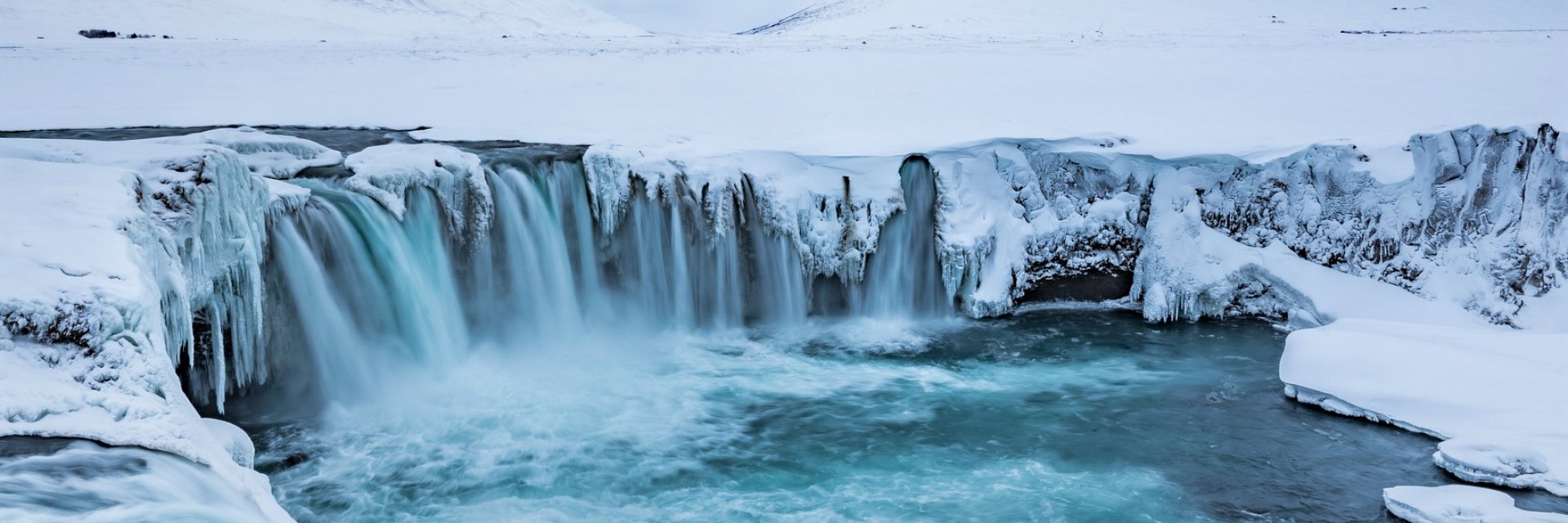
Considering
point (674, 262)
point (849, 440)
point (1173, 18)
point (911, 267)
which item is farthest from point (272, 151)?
point (1173, 18)

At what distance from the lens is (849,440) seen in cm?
679

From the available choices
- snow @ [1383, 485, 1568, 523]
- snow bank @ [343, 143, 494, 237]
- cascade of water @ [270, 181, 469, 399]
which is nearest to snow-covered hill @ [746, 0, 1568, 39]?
snow bank @ [343, 143, 494, 237]

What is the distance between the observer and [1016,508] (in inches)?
224

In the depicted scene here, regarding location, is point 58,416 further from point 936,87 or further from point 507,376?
point 936,87

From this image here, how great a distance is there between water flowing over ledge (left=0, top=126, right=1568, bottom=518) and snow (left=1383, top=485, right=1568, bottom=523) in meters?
3.81

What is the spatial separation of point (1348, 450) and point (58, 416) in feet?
22.3

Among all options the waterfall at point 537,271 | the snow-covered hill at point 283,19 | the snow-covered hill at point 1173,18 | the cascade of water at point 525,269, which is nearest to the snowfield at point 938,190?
the waterfall at point 537,271

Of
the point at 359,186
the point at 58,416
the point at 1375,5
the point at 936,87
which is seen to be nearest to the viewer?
the point at 58,416

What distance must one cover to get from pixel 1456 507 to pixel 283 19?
1356 inches

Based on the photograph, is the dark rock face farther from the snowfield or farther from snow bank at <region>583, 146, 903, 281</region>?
snow bank at <region>583, 146, 903, 281</region>

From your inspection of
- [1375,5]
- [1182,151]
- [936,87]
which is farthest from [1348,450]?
[1375,5]

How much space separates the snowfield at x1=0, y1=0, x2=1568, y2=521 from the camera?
4.62 meters

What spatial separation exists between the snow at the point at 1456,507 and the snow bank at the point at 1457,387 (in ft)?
0.99

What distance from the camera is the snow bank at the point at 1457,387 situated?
18.9 ft
